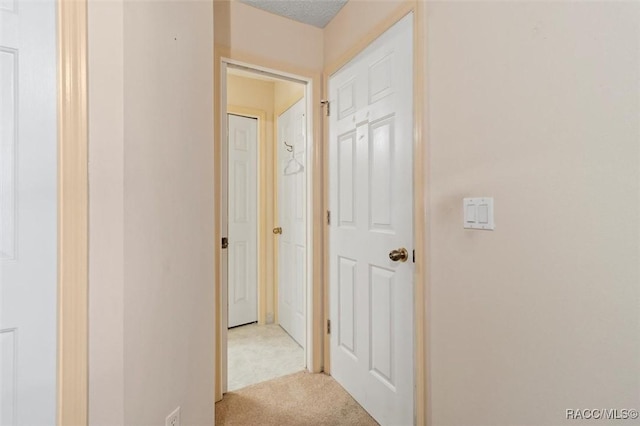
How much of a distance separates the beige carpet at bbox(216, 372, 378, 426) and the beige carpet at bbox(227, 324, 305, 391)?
0.12 m

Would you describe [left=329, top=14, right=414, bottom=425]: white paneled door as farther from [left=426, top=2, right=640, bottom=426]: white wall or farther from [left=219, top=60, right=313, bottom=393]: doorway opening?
[left=219, top=60, right=313, bottom=393]: doorway opening

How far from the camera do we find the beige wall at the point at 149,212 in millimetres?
909

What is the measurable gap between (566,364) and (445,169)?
727 millimetres

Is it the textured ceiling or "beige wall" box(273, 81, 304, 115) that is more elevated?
the textured ceiling

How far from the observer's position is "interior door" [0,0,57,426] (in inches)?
32.3

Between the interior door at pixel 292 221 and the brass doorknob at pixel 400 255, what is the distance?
100 centimetres

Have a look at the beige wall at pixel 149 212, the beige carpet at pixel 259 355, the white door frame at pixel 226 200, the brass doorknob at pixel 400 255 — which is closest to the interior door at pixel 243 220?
the beige carpet at pixel 259 355

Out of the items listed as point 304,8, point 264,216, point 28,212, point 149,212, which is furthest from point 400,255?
point 264,216

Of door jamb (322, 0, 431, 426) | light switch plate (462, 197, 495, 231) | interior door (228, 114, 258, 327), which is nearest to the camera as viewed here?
light switch plate (462, 197, 495, 231)

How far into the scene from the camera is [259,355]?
2375mm

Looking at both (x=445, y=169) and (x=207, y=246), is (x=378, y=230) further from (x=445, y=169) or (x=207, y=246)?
(x=207, y=246)

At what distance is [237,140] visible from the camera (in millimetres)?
2875

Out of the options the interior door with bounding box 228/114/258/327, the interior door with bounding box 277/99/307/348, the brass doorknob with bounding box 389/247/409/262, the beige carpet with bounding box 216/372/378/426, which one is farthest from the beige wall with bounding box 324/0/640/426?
the interior door with bounding box 228/114/258/327

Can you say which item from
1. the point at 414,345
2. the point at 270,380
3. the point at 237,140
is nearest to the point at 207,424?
the point at 270,380
